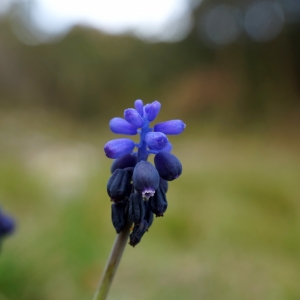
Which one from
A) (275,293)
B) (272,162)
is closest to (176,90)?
(272,162)

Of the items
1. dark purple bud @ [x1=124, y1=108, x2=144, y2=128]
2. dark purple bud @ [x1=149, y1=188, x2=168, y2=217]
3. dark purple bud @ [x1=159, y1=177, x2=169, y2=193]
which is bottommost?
dark purple bud @ [x1=149, y1=188, x2=168, y2=217]

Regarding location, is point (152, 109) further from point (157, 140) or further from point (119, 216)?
point (119, 216)

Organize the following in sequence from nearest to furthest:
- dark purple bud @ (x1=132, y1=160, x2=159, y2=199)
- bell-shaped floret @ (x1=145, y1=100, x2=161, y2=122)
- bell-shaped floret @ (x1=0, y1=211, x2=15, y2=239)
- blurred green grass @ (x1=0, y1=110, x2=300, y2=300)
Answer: dark purple bud @ (x1=132, y1=160, x2=159, y2=199)
bell-shaped floret @ (x1=145, y1=100, x2=161, y2=122)
bell-shaped floret @ (x1=0, y1=211, x2=15, y2=239)
blurred green grass @ (x1=0, y1=110, x2=300, y2=300)

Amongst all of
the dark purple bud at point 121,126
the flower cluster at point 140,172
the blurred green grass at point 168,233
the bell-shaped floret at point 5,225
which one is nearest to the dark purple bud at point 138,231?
the flower cluster at point 140,172

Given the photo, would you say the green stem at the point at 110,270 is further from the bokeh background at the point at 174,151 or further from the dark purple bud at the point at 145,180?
the bokeh background at the point at 174,151

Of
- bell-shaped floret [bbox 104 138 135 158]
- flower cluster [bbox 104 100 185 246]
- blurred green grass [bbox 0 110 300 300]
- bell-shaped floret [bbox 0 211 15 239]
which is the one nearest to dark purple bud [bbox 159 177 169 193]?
flower cluster [bbox 104 100 185 246]

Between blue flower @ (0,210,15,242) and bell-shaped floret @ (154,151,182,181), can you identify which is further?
blue flower @ (0,210,15,242)

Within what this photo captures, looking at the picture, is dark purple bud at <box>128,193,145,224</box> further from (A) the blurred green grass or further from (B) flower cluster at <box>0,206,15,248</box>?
(A) the blurred green grass
